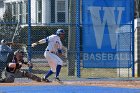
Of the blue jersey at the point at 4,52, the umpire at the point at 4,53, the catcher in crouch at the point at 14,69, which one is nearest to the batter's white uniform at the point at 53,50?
the catcher in crouch at the point at 14,69

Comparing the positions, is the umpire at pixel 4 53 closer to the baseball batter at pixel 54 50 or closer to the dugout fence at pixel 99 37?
the dugout fence at pixel 99 37

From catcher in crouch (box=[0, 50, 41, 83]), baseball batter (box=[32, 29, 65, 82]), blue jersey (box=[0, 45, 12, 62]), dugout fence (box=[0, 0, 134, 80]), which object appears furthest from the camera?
dugout fence (box=[0, 0, 134, 80])

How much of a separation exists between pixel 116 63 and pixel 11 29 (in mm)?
4265

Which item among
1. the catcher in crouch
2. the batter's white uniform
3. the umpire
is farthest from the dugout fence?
the catcher in crouch

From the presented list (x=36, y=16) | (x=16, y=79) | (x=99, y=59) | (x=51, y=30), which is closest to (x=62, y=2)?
(x=36, y=16)

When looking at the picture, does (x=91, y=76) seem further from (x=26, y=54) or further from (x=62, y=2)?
(x=62, y=2)

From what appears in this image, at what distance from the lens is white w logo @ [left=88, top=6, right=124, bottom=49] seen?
19578 millimetres

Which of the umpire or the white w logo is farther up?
the white w logo

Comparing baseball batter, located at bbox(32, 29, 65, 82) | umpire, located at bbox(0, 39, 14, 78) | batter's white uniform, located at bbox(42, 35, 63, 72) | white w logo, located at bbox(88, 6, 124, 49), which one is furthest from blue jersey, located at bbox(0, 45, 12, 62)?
white w logo, located at bbox(88, 6, 124, 49)

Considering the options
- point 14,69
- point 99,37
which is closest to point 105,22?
point 99,37

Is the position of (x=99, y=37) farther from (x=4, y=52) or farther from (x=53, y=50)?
(x=4, y=52)

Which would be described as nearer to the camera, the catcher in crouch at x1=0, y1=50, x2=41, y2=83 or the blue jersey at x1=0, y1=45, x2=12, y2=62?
the catcher in crouch at x1=0, y1=50, x2=41, y2=83

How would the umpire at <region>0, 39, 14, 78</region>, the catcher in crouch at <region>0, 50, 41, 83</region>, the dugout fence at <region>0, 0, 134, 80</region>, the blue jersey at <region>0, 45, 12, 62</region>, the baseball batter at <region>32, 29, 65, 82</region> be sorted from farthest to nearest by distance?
the dugout fence at <region>0, 0, 134, 80</region>, the blue jersey at <region>0, 45, 12, 62</region>, the umpire at <region>0, 39, 14, 78</region>, the baseball batter at <region>32, 29, 65, 82</region>, the catcher in crouch at <region>0, 50, 41, 83</region>

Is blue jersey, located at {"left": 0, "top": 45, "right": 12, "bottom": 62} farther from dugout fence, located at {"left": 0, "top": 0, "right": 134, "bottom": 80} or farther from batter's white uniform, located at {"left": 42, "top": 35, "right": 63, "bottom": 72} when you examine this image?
batter's white uniform, located at {"left": 42, "top": 35, "right": 63, "bottom": 72}
